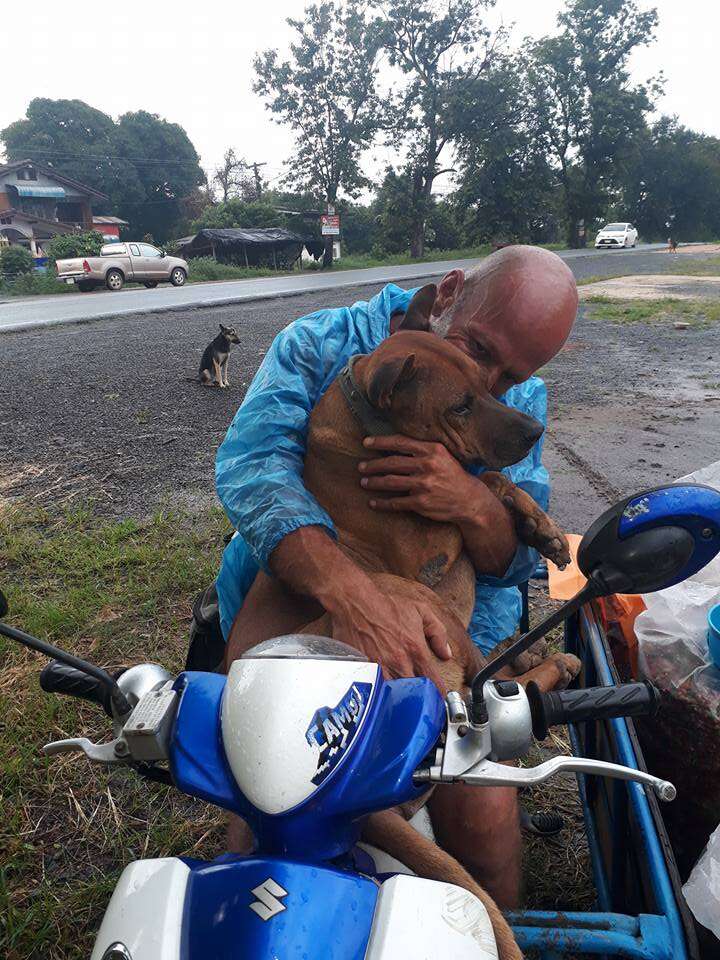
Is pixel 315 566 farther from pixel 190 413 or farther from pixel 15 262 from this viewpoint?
pixel 15 262

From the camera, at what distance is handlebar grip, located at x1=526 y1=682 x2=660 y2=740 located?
42.1 inches

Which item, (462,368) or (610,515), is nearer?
(610,515)

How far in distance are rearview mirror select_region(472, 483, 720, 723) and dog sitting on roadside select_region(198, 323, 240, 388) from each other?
24.3 ft

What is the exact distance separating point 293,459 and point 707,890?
135 cm

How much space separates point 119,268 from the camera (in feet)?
79.7

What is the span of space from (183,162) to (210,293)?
44.8 metres

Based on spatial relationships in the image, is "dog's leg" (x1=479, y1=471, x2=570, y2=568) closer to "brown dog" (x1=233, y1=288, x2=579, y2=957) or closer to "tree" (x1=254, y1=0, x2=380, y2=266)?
"brown dog" (x1=233, y1=288, x2=579, y2=957)

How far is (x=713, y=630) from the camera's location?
1.77 meters

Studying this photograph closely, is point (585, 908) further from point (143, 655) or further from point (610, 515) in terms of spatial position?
point (143, 655)

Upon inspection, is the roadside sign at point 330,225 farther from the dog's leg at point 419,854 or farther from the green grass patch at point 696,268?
the dog's leg at point 419,854

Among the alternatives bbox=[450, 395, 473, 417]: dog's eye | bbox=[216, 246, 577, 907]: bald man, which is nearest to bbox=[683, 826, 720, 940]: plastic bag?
bbox=[216, 246, 577, 907]: bald man

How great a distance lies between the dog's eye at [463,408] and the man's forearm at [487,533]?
0.62 feet

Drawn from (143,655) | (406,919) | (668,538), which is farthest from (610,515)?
(143,655)

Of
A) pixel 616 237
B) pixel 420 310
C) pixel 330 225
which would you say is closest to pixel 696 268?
pixel 616 237
